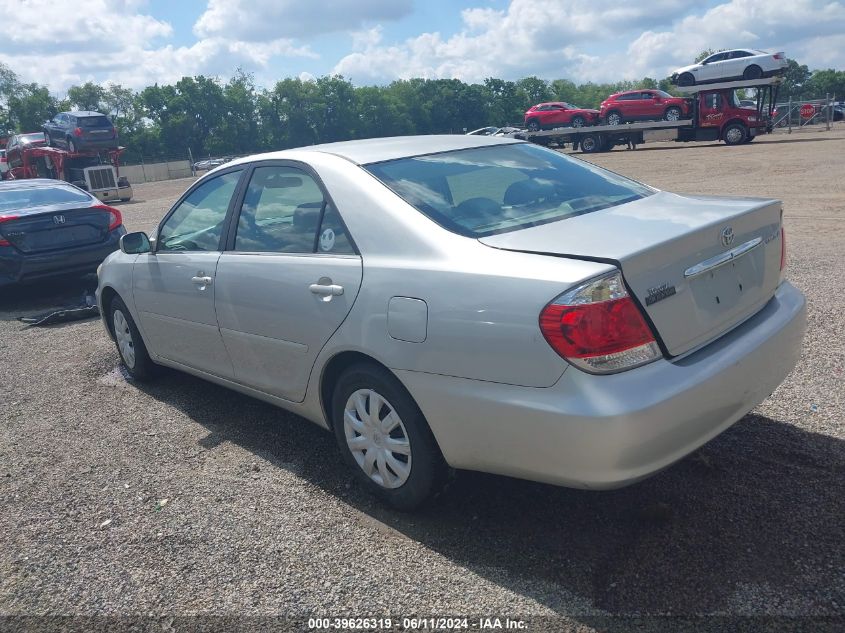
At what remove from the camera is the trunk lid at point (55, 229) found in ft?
27.9

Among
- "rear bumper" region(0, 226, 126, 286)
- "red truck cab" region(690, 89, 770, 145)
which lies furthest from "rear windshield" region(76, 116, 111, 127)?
"red truck cab" region(690, 89, 770, 145)

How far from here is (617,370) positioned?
2574mm

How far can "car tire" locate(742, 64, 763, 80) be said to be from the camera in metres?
28.8

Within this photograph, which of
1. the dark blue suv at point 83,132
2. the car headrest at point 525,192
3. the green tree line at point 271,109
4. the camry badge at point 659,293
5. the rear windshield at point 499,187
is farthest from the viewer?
the green tree line at point 271,109

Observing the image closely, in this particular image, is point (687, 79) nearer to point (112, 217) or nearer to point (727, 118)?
point (727, 118)

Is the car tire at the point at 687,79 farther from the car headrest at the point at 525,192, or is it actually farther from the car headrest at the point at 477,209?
the car headrest at the point at 477,209

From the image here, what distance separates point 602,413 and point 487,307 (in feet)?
1.84

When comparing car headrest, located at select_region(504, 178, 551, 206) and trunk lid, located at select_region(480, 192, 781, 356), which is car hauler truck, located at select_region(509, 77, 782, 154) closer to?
car headrest, located at select_region(504, 178, 551, 206)

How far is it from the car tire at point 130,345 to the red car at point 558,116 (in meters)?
32.4

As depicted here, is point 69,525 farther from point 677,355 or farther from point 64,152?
point 64,152

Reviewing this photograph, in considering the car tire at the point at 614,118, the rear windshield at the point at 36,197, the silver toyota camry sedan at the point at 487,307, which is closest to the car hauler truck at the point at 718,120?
the car tire at the point at 614,118

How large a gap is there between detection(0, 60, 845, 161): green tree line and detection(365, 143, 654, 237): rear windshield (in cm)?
8955

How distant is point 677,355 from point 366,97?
3970 inches

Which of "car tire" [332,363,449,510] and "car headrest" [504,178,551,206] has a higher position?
"car headrest" [504,178,551,206]
